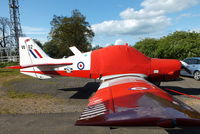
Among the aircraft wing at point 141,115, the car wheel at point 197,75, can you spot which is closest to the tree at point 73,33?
the car wheel at point 197,75

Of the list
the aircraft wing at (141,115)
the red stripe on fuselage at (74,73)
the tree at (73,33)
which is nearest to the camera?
the aircraft wing at (141,115)

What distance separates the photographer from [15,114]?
4.57 metres

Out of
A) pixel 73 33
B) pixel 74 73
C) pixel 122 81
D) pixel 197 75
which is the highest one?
pixel 73 33

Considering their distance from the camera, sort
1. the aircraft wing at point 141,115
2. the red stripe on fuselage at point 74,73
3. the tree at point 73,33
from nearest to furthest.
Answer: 1. the aircraft wing at point 141,115
2. the red stripe on fuselage at point 74,73
3. the tree at point 73,33

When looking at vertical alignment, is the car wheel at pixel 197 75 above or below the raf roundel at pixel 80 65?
below

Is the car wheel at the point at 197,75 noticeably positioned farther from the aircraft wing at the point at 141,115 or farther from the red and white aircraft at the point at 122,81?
the aircraft wing at the point at 141,115

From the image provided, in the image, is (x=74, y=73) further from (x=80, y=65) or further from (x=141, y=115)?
(x=141, y=115)

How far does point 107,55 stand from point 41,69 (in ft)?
10.3

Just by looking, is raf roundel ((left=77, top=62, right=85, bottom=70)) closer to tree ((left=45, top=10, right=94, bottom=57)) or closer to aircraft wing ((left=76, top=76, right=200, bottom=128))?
aircraft wing ((left=76, top=76, right=200, bottom=128))

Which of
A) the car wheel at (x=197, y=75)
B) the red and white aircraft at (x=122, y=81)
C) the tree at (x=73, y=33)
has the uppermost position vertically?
the tree at (x=73, y=33)

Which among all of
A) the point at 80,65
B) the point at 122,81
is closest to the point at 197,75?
the point at 122,81

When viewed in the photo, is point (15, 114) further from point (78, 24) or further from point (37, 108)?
point (78, 24)

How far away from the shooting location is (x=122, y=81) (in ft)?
15.0

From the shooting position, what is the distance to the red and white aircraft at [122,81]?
199 cm
